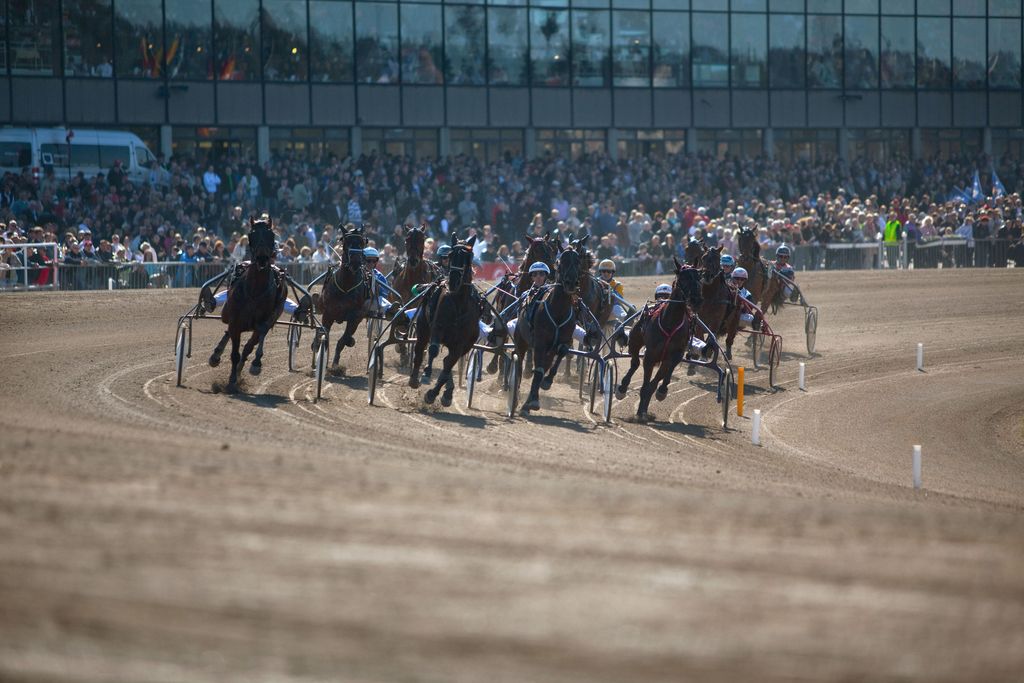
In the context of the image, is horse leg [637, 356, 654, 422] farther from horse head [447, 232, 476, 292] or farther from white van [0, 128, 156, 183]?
white van [0, 128, 156, 183]

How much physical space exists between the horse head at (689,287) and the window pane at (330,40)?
990 inches

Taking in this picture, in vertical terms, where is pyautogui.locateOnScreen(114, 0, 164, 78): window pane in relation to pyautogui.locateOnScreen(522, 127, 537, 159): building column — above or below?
above

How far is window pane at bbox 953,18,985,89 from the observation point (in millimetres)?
48688

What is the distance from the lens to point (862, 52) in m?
47.8

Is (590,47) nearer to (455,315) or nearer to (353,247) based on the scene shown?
(353,247)

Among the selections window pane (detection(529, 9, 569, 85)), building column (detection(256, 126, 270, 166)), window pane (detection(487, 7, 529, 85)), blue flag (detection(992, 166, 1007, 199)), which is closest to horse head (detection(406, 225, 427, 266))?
building column (detection(256, 126, 270, 166))

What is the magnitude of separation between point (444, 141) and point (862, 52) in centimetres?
1509

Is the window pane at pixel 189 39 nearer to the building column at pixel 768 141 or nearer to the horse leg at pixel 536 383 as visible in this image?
the building column at pixel 768 141

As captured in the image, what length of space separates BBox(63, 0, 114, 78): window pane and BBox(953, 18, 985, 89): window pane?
91.4ft

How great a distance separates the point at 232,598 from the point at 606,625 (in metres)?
1.14

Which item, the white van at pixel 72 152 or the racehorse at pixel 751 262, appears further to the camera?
the white van at pixel 72 152

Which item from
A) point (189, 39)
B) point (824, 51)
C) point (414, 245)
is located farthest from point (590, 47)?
point (414, 245)

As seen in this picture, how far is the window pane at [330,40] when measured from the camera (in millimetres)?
39875

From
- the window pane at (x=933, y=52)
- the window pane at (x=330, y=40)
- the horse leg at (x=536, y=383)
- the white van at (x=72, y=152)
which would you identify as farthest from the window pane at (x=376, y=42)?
the horse leg at (x=536, y=383)
